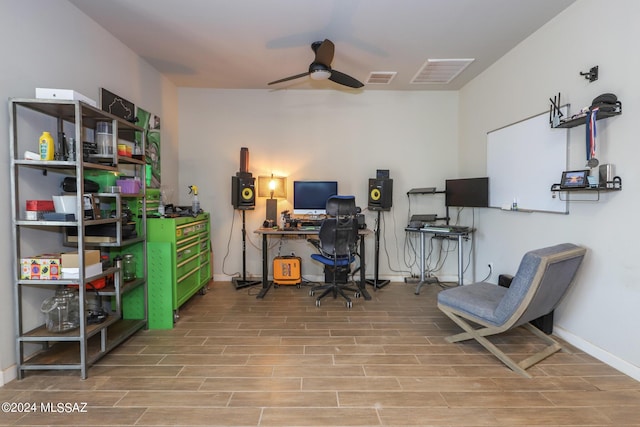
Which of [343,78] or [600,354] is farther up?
[343,78]

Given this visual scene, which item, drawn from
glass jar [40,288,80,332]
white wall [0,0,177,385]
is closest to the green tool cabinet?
glass jar [40,288,80,332]

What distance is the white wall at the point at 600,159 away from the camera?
2.06 m

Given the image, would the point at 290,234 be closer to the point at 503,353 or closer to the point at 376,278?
the point at 376,278

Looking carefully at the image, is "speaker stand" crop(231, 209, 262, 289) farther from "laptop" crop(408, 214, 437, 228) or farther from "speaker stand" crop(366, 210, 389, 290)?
"laptop" crop(408, 214, 437, 228)

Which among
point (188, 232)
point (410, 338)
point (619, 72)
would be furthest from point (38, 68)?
point (619, 72)

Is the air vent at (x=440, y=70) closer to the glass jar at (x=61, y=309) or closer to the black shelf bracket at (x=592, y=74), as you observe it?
the black shelf bracket at (x=592, y=74)

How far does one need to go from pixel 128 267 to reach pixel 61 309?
58 centimetres

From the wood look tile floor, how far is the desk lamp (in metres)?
1.77

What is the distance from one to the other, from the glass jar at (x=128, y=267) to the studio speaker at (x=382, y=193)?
2.94 metres

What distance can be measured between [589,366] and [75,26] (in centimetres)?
496

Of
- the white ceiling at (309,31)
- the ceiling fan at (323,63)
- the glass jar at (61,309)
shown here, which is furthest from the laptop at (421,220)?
the glass jar at (61,309)

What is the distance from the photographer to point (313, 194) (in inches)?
167

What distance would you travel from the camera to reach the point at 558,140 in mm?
2674

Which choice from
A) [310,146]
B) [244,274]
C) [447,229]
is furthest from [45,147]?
[447,229]
